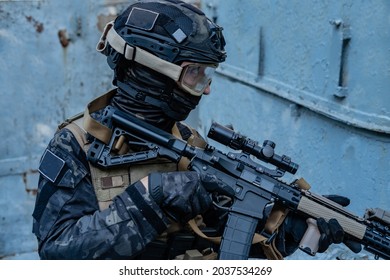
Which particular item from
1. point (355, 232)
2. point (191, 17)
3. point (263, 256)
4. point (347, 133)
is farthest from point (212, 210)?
point (347, 133)

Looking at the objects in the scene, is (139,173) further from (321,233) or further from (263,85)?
(263,85)

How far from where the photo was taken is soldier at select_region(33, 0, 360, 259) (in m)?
2.35

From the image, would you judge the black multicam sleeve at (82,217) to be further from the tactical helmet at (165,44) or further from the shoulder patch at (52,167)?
the tactical helmet at (165,44)

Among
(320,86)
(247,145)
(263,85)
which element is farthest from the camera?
(263,85)

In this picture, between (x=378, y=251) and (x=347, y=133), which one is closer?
(x=378, y=251)

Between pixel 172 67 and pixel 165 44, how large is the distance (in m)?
0.11

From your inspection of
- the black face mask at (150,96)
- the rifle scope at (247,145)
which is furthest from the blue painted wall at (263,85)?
the black face mask at (150,96)

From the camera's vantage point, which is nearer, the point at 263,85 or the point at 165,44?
the point at 165,44

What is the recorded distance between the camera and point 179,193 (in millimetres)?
2361

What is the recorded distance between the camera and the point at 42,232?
2400 millimetres

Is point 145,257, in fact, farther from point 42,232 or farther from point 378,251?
point 378,251

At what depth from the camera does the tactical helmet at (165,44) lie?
2.52 m

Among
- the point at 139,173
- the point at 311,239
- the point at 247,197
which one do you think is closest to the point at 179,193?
the point at 139,173

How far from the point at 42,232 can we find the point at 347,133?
2.26 metres
